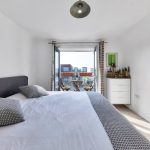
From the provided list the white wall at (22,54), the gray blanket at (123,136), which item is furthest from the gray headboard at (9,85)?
the gray blanket at (123,136)

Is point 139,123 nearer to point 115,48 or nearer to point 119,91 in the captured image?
point 119,91

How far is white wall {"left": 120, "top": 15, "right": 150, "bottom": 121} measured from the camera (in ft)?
10.9

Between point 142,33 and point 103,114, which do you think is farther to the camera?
point 142,33

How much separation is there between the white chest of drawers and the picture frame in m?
0.66

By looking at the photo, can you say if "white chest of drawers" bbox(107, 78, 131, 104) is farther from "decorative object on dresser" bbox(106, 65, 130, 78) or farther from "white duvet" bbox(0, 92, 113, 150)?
"white duvet" bbox(0, 92, 113, 150)

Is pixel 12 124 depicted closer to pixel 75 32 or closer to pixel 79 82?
pixel 75 32

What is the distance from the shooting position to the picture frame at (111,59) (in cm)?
498

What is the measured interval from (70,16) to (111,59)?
2.31 metres

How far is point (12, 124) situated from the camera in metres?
1.45

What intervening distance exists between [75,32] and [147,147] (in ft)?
11.8

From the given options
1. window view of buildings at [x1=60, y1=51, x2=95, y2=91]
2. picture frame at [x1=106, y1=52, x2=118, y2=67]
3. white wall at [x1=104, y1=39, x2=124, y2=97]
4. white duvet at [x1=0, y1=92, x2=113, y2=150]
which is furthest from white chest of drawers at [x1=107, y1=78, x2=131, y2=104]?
white duvet at [x1=0, y1=92, x2=113, y2=150]

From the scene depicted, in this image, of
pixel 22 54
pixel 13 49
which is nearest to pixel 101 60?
pixel 22 54

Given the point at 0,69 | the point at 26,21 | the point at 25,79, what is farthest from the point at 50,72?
the point at 0,69

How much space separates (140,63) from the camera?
3693 mm
